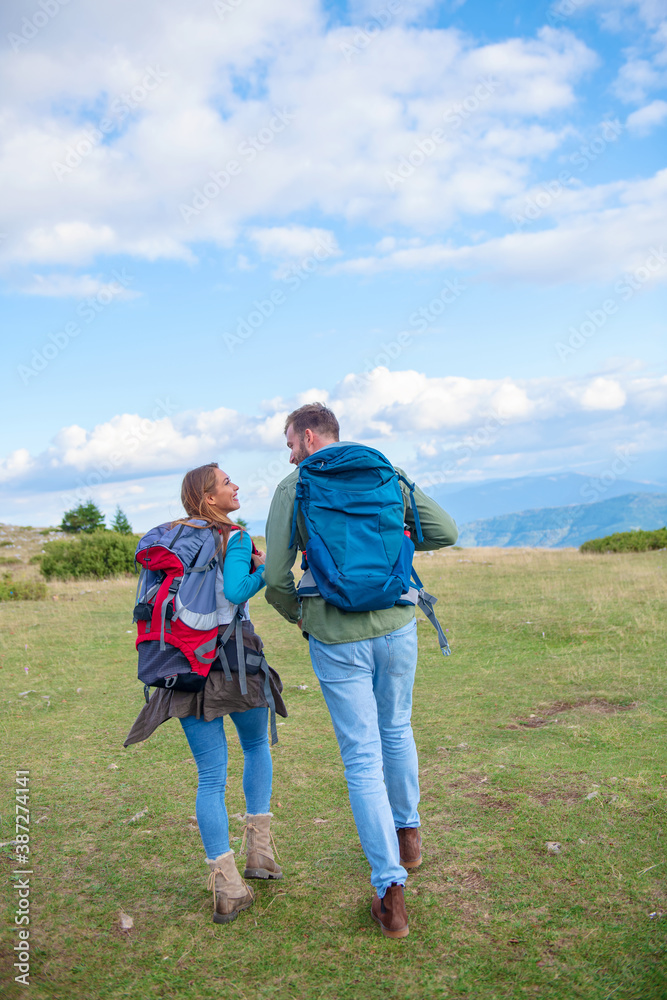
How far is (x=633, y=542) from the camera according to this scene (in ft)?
81.5

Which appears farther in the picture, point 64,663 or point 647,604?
point 647,604

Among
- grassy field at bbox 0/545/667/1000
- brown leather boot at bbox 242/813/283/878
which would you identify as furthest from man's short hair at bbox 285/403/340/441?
grassy field at bbox 0/545/667/1000

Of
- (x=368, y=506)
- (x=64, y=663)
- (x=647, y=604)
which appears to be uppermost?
(x=368, y=506)

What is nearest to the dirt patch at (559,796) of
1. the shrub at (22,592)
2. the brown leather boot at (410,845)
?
the brown leather boot at (410,845)

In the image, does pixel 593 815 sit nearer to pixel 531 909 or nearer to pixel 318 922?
pixel 531 909

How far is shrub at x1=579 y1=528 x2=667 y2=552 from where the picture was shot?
80.8 ft

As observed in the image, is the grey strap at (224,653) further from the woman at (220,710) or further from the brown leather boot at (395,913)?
the brown leather boot at (395,913)

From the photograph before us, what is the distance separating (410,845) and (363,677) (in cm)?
116

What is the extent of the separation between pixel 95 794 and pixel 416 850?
2.77 meters

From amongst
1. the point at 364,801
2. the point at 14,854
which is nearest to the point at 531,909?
the point at 364,801

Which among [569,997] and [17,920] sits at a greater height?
[17,920]

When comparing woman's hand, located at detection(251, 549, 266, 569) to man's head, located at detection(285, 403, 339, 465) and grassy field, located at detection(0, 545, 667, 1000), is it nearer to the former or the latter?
man's head, located at detection(285, 403, 339, 465)

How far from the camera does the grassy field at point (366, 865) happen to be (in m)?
2.99

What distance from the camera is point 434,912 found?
3391mm
